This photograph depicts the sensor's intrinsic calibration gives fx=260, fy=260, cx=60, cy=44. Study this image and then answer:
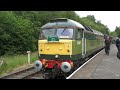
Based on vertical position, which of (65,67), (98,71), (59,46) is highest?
(59,46)

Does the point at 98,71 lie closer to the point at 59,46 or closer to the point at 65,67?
the point at 65,67

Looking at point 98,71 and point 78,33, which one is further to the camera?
point 78,33

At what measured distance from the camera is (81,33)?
14.9 meters

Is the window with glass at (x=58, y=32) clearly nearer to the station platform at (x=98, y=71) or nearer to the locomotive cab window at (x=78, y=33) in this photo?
the locomotive cab window at (x=78, y=33)

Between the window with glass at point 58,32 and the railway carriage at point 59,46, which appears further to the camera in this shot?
the window with glass at point 58,32

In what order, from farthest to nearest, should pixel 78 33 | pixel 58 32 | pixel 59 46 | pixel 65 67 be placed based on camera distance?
pixel 78 33 < pixel 58 32 < pixel 59 46 < pixel 65 67

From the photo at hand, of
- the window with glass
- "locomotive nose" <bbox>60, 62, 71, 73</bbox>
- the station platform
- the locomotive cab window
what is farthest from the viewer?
the locomotive cab window

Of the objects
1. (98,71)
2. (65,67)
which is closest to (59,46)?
(65,67)

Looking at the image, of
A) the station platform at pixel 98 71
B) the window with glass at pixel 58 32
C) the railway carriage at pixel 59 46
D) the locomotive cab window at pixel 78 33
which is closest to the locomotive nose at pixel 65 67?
the railway carriage at pixel 59 46

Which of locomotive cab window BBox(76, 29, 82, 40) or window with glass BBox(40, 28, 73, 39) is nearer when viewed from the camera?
window with glass BBox(40, 28, 73, 39)

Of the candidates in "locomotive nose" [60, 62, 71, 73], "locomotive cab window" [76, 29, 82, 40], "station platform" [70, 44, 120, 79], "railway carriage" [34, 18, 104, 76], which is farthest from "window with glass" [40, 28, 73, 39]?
"station platform" [70, 44, 120, 79]

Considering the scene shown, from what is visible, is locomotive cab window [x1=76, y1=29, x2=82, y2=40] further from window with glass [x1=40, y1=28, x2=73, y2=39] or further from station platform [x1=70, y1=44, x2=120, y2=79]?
station platform [x1=70, y1=44, x2=120, y2=79]

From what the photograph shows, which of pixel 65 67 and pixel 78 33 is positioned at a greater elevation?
pixel 78 33
